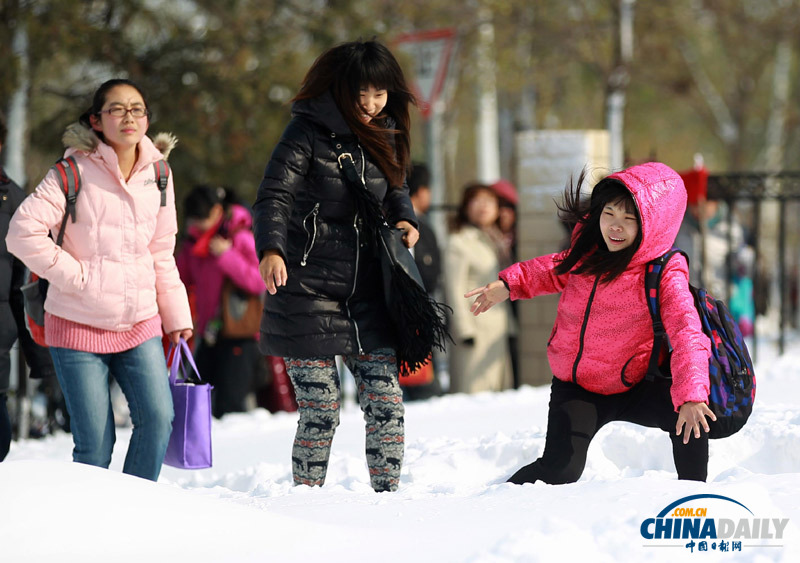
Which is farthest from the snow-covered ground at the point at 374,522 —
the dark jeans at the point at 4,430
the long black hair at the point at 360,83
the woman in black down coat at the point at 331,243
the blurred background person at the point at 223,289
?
the blurred background person at the point at 223,289

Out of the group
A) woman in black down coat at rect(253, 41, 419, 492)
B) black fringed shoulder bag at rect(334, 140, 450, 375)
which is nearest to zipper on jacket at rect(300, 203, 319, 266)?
woman in black down coat at rect(253, 41, 419, 492)

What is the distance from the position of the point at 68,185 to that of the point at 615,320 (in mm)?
1913

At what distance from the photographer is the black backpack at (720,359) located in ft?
11.8

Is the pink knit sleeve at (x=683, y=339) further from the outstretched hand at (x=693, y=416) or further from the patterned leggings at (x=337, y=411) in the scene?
the patterned leggings at (x=337, y=411)

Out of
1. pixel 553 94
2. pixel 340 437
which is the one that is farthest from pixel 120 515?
pixel 553 94

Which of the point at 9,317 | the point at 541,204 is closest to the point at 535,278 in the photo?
the point at 9,317

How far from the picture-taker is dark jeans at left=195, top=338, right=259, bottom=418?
23.1ft

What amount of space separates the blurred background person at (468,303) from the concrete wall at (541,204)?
172 millimetres

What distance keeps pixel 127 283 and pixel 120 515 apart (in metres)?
1.15

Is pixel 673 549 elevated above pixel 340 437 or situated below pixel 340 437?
above

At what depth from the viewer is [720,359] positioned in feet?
11.9

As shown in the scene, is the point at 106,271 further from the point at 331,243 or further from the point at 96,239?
the point at 331,243

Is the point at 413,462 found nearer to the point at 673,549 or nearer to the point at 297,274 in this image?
the point at 297,274

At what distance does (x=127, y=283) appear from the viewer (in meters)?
3.87
